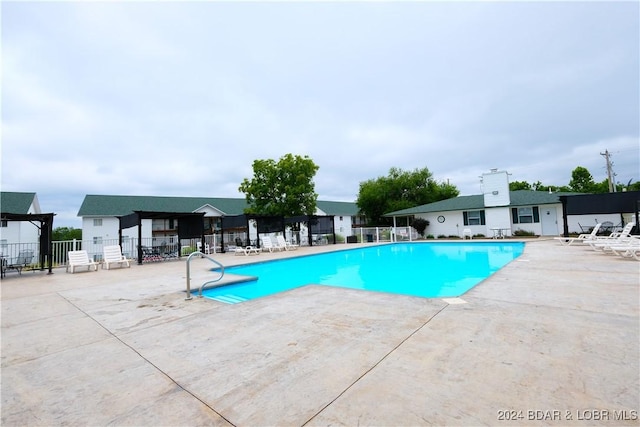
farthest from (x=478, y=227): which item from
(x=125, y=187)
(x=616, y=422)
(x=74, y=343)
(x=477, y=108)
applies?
(x=125, y=187)

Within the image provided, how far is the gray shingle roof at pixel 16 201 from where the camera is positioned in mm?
22688

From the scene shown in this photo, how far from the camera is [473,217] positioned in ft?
77.7

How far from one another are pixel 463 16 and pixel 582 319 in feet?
36.2

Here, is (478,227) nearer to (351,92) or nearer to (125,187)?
(351,92)

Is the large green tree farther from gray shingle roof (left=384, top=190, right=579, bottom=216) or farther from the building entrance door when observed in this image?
the building entrance door

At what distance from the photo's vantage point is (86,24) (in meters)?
8.36

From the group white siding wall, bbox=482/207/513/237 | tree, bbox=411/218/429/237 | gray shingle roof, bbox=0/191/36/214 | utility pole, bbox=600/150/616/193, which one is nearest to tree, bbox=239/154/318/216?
tree, bbox=411/218/429/237

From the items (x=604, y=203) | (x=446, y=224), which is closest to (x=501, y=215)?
(x=446, y=224)

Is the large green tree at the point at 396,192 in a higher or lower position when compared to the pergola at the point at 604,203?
higher

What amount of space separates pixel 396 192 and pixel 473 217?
12.2 meters

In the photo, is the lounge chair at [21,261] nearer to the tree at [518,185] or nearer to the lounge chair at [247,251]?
the lounge chair at [247,251]

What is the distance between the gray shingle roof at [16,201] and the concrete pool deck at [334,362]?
27.4 m

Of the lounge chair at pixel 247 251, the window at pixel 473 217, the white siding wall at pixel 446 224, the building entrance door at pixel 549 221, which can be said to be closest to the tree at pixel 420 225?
the white siding wall at pixel 446 224

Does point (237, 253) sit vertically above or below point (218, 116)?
below
